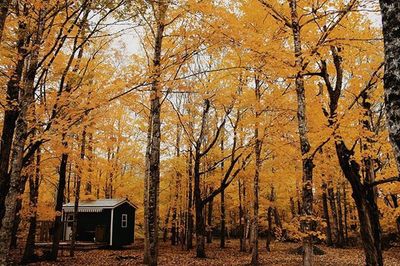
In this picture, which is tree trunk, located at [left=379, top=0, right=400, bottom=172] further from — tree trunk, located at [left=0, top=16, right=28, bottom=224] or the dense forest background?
tree trunk, located at [left=0, top=16, right=28, bottom=224]

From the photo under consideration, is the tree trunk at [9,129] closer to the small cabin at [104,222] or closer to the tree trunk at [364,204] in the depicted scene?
the tree trunk at [364,204]

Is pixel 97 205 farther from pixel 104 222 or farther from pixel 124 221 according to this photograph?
pixel 124 221

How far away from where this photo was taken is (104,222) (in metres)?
25.5

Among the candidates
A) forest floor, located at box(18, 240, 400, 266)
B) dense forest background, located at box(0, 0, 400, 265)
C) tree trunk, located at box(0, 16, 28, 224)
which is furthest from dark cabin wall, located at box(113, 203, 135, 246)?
tree trunk, located at box(0, 16, 28, 224)

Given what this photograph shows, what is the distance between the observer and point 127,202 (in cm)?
2703

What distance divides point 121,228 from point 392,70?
2569 centimetres

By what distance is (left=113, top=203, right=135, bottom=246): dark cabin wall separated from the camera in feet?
81.5

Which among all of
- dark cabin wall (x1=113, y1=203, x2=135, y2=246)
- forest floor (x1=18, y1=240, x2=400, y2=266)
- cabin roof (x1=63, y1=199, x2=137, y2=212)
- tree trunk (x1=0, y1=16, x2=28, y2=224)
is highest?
tree trunk (x1=0, y1=16, x2=28, y2=224)

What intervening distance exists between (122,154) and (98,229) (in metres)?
6.69

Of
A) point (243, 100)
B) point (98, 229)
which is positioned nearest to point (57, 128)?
point (243, 100)

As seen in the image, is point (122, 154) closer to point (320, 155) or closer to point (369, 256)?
point (320, 155)

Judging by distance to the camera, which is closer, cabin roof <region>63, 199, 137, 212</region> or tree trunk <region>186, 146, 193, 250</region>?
tree trunk <region>186, 146, 193, 250</region>

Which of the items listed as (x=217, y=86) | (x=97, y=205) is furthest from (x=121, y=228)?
(x=217, y=86)

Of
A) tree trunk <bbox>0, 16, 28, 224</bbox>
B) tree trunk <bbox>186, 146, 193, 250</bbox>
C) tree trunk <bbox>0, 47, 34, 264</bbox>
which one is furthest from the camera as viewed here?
tree trunk <bbox>186, 146, 193, 250</bbox>
